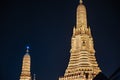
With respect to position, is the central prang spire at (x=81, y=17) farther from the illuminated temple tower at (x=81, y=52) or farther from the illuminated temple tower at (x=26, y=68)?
the illuminated temple tower at (x=26, y=68)

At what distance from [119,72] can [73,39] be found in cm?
3119

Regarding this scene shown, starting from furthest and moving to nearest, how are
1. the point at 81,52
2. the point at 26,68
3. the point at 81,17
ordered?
1. the point at 81,17
2. the point at 26,68
3. the point at 81,52

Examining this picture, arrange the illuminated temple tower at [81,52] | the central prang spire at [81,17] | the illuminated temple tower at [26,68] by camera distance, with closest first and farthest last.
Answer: the illuminated temple tower at [81,52], the illuminated temple tower at [26,68], the central prang spire at [81,17]

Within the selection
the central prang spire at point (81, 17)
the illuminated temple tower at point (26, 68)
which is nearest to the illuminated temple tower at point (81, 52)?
the central prang spire at point (81, 17)

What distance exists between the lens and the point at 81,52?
34406mm

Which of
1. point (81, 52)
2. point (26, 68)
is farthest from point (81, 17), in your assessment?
point (26, 68)

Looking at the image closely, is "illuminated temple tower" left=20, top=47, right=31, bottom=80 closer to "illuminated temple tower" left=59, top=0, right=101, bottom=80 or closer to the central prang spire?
"illuminated temple tower" left=59, top=0, right=101, bottom=80

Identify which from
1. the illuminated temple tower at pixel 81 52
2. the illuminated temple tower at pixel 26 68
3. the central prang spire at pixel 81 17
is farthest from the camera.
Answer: the central prang spire at pixel 81 17

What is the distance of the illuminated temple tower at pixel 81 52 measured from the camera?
1307 inches

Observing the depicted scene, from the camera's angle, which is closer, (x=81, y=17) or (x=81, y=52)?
(x=81, y=52)

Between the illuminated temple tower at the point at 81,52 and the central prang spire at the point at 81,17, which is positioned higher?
the central prang spire at the point at 81,17

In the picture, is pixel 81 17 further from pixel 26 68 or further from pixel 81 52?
pixel 26 68

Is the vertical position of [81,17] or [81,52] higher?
[81,17]

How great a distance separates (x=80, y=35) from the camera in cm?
3506
